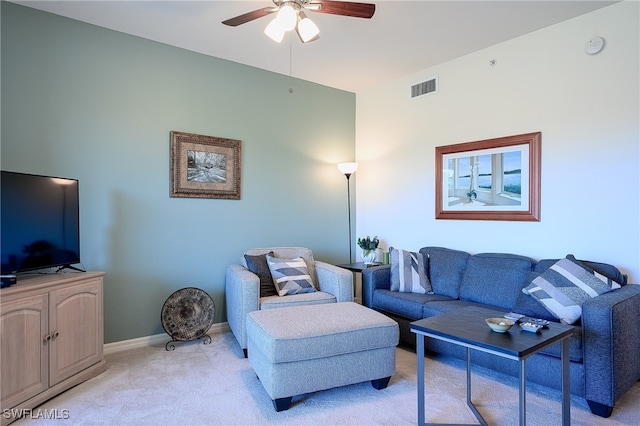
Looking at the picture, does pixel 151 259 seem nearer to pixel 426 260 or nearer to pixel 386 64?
pixel 426 260

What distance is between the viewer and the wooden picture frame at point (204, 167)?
3414mm

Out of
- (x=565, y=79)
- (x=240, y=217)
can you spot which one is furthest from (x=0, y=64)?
(x=565, y=79)

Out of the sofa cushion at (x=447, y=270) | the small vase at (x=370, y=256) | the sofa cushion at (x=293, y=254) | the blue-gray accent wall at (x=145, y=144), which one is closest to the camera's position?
the blue-gray accent wall at (x=145, y=144)

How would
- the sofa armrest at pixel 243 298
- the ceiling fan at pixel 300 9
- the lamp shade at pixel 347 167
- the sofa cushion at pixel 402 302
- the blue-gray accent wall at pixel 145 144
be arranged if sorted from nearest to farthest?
the ceiling fan at pixel 300 9 → the blue-gray accent wall at pixel 145 144 → the sofa armrest at pixel 243 298 → the sofa cushion at pixel 402 302 → the lamp shade at pixel 347 167

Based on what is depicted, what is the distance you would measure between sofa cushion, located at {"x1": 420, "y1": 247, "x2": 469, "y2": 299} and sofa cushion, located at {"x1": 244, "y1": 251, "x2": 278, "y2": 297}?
4.93ft

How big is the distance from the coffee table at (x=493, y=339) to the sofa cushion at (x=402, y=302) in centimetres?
86

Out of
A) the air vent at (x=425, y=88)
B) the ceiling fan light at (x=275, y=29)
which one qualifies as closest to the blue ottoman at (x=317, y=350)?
the ceiling fan light at (x=275, y=29)

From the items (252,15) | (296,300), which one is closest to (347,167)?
(296,300)

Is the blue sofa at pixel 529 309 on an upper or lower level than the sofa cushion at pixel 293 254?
lower

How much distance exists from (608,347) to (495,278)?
1.04 meters

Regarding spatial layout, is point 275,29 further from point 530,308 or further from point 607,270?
point 607,270

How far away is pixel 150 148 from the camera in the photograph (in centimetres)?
329

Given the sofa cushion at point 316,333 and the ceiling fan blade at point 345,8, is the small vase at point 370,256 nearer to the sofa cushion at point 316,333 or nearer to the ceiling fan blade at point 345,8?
the sofa cushion at point 316,333

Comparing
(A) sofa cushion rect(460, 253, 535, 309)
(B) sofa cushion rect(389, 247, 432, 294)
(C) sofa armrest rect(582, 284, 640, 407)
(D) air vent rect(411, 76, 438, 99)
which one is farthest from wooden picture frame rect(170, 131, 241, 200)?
(C) sofa armrest rect(582, 284, 640, 407)
